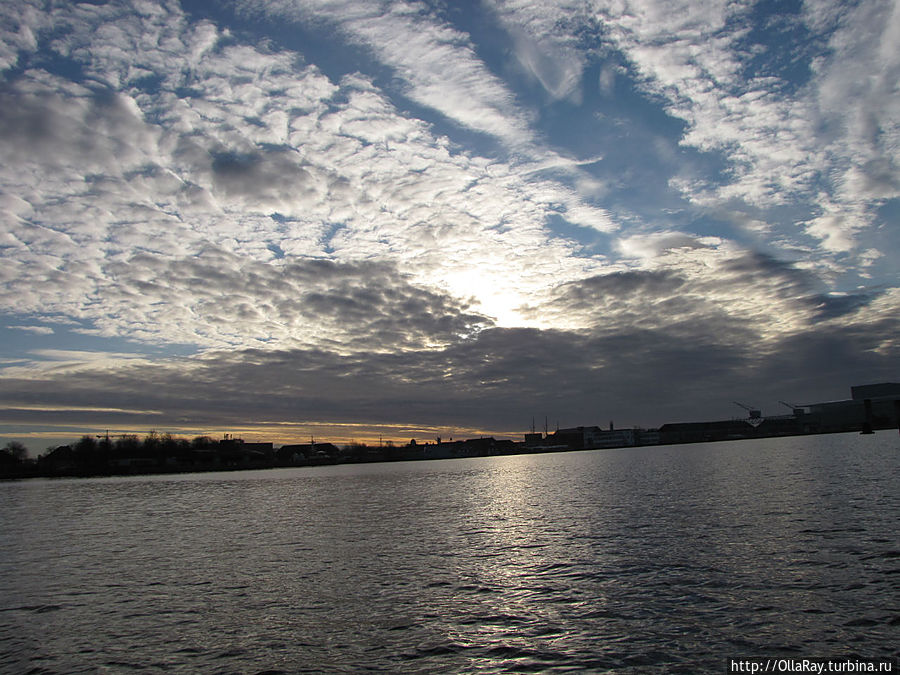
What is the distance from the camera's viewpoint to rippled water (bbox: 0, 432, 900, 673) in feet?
63.8

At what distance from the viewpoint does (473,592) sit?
27438 millimetres

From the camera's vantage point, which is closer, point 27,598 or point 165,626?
point 165,626

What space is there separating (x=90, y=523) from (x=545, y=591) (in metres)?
56.3

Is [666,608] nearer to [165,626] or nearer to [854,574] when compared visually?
[854,574]

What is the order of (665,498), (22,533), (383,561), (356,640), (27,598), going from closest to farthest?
(356,640), (27,598), (383,561), (22,533), (665,498)

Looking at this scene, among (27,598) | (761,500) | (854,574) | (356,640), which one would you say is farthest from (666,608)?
(761,500)

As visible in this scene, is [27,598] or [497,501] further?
[497,501]

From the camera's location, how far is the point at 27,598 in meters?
29.5

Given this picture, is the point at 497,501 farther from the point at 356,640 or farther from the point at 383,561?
the point at 356,640

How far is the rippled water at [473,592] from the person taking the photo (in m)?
19.4

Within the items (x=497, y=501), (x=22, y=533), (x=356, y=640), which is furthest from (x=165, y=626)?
(x=497, y=501)

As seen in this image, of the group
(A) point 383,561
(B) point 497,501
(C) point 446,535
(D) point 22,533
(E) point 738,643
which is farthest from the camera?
(B) point 497,501

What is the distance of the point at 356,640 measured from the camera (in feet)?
69.3

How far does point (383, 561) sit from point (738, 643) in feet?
70.5
